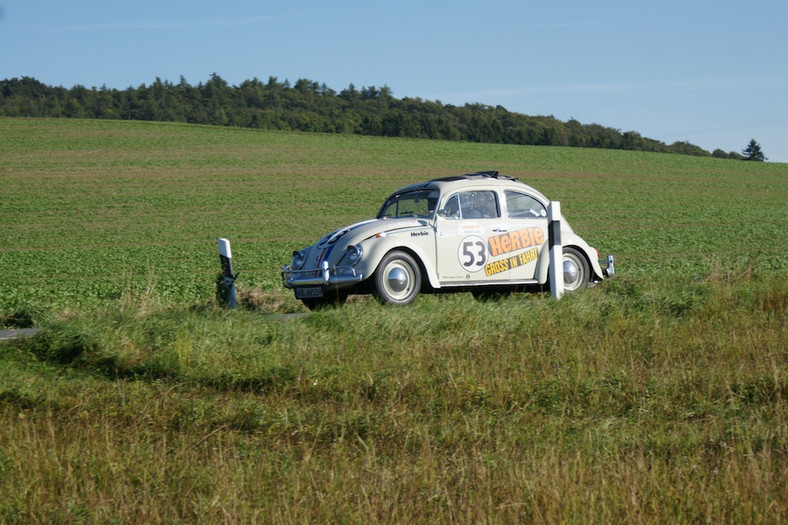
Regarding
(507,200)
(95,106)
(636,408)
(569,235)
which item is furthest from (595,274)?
(95,106)

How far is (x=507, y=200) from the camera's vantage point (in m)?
11.2

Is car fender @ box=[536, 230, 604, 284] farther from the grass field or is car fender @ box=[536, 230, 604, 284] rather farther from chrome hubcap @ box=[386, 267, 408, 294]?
chrome hubcap @ box=[386, 267, 408, 294]

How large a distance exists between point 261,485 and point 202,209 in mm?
32160

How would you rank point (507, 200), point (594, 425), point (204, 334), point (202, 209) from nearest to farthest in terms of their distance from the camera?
point (594, 425), point (204, 334), point (507, 200), point (202, 209)

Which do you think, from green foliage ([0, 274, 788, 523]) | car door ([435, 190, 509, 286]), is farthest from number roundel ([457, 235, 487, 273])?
green foliage ([0, 274, 788, 523])

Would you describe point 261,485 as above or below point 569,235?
below

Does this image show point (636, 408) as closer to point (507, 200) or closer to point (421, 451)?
point (421, 451)

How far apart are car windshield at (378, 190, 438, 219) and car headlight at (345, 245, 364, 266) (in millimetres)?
1310

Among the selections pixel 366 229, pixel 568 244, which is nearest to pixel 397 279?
pixel 366 229

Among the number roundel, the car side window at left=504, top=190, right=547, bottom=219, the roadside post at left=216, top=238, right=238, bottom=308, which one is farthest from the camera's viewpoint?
the car side window at left=504, top=190, right=547, bottom=219

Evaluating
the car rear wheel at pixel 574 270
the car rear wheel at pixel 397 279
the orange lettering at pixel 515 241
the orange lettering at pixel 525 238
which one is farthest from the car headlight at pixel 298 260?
the car rear wheel at pixel 574 270

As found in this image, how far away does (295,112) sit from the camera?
91.8 metres

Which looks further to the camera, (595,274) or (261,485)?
(595,274)

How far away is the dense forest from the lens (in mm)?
76625
